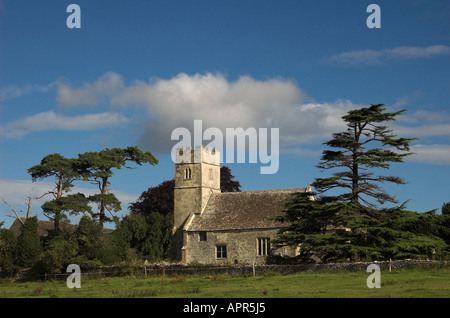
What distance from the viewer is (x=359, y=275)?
103 feet

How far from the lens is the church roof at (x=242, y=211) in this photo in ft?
176

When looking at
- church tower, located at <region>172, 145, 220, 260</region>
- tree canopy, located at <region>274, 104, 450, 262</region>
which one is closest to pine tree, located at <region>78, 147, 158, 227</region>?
church tower, located at <region>172, 145, 220, 260</region>

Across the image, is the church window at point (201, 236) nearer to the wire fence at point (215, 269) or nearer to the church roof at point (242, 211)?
the church roof at point (242, 211)

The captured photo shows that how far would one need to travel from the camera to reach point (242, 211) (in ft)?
182

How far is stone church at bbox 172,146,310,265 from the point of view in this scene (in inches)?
2078

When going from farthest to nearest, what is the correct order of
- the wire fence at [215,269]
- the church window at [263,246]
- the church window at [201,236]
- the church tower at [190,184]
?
the church tower at [190,184]
the church window at [201,236]
the church window at [263,246]
the wire fence at [215,269]

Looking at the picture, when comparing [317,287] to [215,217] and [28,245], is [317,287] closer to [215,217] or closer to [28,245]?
[215,217]

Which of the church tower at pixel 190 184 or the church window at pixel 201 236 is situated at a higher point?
the church tower at pixel 190 184

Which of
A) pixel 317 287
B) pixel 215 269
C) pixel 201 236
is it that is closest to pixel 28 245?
pixel 201 236

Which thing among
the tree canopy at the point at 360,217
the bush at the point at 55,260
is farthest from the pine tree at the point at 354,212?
the bush at the point at 55,260

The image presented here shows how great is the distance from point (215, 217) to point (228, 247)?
12.0 ft
